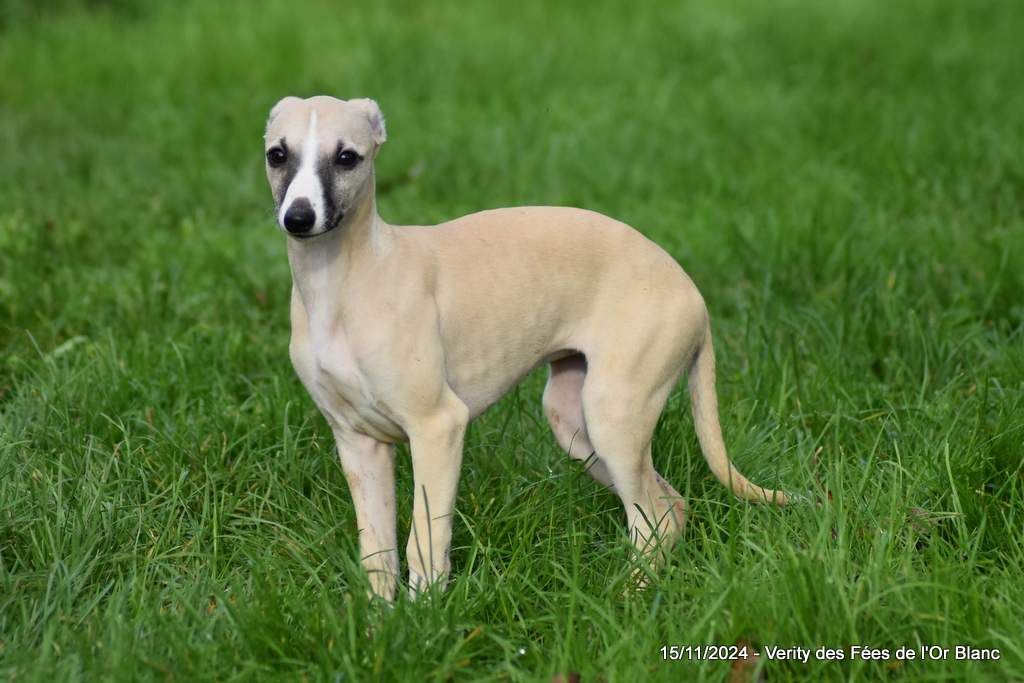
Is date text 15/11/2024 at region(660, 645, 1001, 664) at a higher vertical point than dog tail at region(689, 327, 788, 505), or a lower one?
lower

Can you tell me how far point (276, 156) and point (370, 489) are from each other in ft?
3.03

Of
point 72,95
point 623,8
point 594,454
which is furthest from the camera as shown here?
point 623,8

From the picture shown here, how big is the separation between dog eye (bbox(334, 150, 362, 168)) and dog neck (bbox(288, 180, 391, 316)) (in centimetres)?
12

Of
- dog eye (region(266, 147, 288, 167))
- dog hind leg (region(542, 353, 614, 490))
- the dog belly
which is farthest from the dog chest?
dog hind leg (region(542, 353, 614, 490))

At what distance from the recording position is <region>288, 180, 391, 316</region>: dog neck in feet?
10.3

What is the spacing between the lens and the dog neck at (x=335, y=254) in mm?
3125

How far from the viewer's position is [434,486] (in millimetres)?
3113

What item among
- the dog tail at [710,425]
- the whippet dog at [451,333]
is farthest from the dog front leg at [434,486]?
the dog tail at [710,425]

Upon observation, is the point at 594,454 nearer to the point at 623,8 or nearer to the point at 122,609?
the point at 122,609

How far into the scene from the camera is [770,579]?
2.92m

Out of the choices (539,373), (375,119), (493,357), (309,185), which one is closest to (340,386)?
(493,357)

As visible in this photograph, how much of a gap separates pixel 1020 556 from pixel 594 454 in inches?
44.6

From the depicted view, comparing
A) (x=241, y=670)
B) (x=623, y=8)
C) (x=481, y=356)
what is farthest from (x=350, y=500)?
(x=623, y=8)

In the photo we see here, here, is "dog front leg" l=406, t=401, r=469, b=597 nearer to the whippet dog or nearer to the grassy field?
the whippet dog
